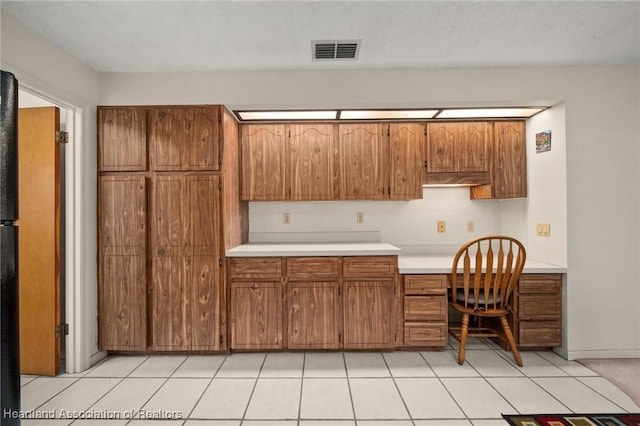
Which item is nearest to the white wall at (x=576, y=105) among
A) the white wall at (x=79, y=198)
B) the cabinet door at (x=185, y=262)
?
the white wall at (x=79, y=198)

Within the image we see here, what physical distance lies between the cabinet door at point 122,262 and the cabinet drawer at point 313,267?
1172mm

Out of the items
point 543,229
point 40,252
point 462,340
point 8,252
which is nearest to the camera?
point 8,252

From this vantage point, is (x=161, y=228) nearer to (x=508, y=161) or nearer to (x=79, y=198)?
(x=79, y=198)

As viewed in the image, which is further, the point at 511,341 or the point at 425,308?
the point at 425,308

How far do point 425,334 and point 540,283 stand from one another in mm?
1009

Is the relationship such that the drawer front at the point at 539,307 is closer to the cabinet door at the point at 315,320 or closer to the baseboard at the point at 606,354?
the baseboard at the point at 606,354

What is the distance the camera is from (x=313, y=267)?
2.87 m

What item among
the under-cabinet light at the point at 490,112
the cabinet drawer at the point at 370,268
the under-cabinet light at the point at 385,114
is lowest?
the cabinet drawer at the point at 370,268

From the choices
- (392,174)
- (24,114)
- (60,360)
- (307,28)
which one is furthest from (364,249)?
(24,114)

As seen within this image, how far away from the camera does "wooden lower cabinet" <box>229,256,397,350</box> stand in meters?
2.84

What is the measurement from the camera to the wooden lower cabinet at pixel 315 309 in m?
2.84

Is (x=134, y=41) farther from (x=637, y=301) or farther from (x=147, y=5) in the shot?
(x=637, y=301)

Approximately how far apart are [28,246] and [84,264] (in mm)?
384

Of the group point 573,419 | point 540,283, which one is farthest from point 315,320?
point 540,283
